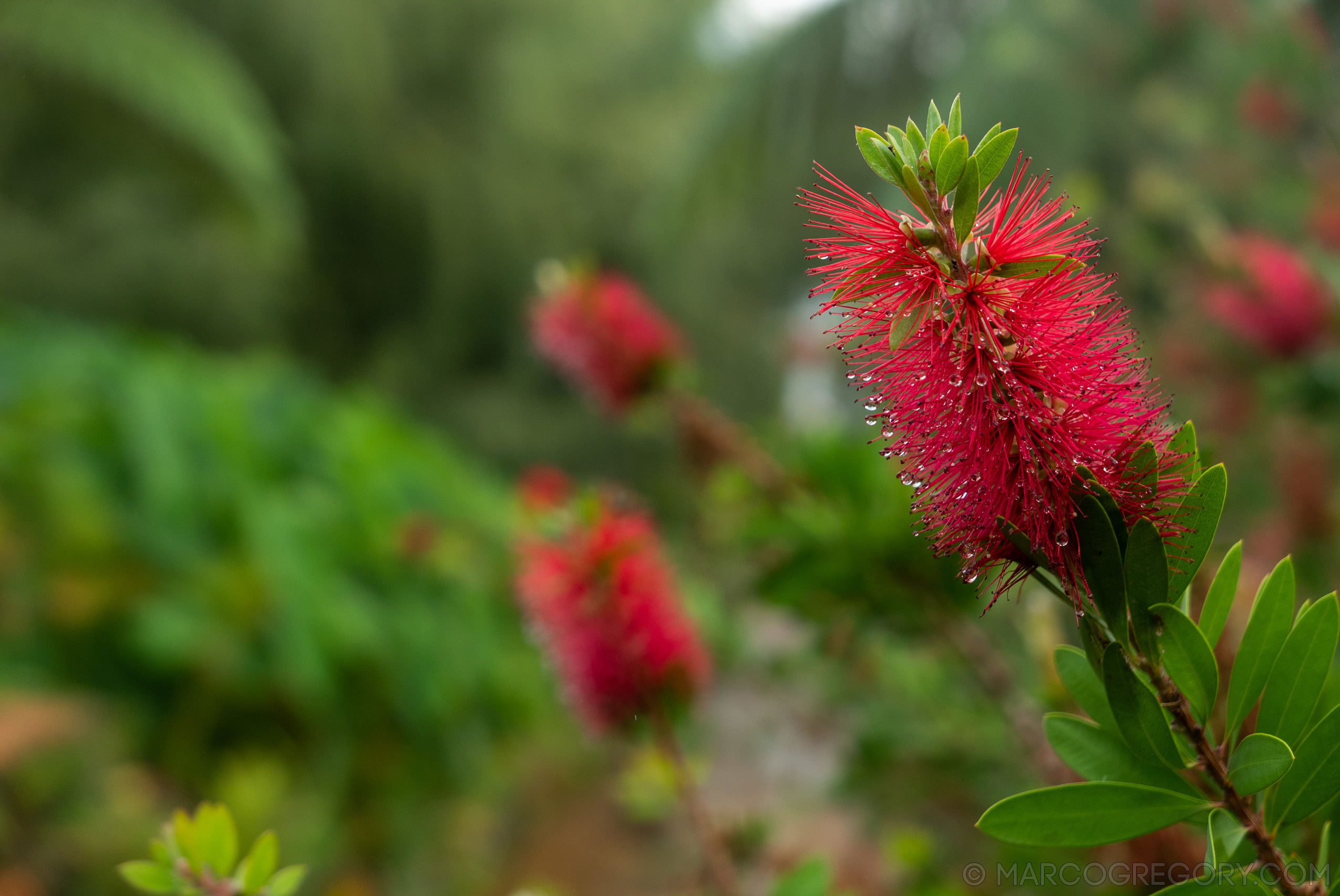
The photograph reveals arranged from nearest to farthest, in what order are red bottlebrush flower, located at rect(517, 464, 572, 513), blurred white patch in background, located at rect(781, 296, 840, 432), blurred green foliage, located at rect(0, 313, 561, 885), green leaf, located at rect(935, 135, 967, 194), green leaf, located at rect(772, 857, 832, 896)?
green leaf, located at rect(935, 135, 967, 194), green leaf, located at rect(772, 857, 832, 896), red bottlebrush flower, located at rect(517, 464, 572, 513), blurred green foliage, located at rect(0, 313, 561, 885), blurred white patch in background, located at rect(781, 296, 840, 432)

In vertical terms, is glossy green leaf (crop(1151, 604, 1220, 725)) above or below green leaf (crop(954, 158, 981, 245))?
below

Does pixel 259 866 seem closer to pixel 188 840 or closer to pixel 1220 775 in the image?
pixel 188 840

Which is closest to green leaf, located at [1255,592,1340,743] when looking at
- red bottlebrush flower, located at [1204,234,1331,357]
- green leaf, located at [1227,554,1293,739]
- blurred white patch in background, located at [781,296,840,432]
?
green leaf, located at [1227,554,1293,739]

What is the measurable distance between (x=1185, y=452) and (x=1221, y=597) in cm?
4

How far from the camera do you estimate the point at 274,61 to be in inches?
111

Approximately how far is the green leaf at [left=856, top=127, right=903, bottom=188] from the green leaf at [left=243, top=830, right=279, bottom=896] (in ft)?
0.78

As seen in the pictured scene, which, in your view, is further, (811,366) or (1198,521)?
(811,366)

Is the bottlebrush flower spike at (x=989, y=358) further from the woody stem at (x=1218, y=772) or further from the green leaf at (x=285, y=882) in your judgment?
the green leaf at (x=285, y=882)

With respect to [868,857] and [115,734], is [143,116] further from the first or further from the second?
[868,857]

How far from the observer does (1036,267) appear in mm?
195

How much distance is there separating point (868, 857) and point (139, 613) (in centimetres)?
104

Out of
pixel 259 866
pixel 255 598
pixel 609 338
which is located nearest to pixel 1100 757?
pixel 259 866

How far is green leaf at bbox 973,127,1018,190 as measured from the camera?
0.18 m

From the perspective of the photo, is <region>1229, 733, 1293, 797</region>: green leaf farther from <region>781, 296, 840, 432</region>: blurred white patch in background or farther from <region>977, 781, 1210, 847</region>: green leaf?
<region>781, 296, 840, 432</region>: blurred white patch in background
